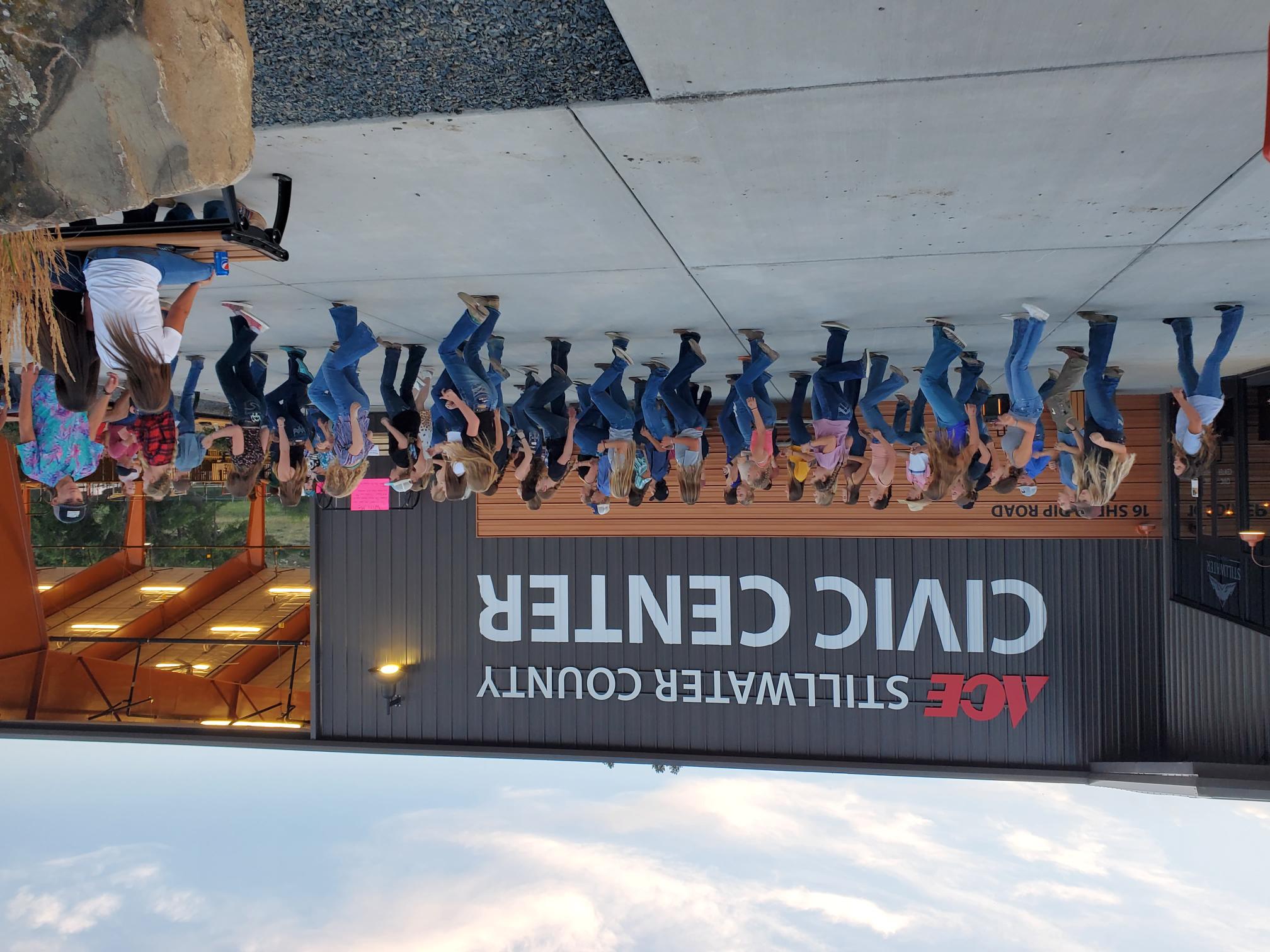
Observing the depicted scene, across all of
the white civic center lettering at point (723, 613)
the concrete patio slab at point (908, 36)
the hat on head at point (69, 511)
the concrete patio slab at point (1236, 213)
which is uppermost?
the concrete patio slab at point (908, 36)

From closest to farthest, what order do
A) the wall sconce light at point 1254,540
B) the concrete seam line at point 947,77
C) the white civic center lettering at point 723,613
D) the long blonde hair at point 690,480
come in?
the concrete seam line at point 947,77
the wall sconce light at point 1254,540
the long blonde hair at point 690,480
the white civic center lettering at point 723,613

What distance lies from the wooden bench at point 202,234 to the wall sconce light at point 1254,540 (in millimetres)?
7632

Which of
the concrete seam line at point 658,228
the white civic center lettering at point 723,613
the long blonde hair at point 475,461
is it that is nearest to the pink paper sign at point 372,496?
the white civic center lettering at point 723,613

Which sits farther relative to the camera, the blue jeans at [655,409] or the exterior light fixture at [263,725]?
the exterior light fixture at [263,725]

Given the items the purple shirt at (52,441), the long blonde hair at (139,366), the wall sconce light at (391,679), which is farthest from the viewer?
the wall sconce light at (391,679)

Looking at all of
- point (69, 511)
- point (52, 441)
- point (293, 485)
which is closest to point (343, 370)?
point (293, 485)

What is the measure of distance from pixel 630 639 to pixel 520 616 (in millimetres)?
1476

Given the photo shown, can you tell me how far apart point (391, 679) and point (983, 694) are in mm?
7404

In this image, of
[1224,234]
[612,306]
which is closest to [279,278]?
[612,306]

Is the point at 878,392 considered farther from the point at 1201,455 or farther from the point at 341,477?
the point at 341,477

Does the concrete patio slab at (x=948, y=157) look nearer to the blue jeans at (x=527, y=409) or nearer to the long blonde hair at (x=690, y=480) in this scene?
the blue jeans at (x=527, y=409)

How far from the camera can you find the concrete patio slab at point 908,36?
2.45m

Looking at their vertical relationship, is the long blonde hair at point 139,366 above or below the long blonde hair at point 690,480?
above

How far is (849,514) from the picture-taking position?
10117 millimetres
